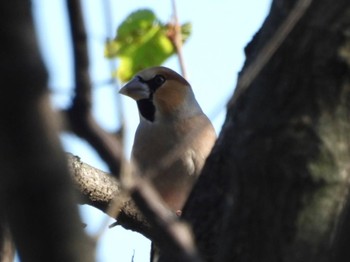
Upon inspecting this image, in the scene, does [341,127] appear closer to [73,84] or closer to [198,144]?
[73,84]

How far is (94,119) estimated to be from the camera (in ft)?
4.68

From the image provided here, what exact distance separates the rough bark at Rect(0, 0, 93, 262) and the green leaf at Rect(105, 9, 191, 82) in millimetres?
2807

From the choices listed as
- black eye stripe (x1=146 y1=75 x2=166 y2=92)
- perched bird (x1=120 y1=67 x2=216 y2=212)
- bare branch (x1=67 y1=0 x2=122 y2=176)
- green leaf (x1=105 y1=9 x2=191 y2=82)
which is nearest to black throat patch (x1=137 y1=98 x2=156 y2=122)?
perched bird (x1=120 y1=67 x2=216 y2=212)

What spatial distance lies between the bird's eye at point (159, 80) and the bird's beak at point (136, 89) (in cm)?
11

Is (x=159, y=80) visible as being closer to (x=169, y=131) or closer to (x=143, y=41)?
(x=169, y=131)

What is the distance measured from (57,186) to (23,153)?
0.25ft

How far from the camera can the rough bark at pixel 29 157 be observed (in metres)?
1.31

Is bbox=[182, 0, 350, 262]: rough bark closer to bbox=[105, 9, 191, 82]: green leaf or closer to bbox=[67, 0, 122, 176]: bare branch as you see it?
bbox=[67, 0, 122, 176]: bare branch

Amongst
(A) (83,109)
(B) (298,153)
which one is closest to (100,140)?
(A) (83,109)

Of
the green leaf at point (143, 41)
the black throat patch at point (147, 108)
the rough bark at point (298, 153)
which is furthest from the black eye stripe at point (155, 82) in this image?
the rough bark at point (298, 153)

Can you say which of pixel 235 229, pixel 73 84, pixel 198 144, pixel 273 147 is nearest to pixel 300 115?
pixel 273 147

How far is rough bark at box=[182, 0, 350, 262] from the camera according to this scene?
2051 millimetres

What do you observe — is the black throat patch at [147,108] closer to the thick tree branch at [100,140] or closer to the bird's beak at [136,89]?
the bird's beak at [136,89]

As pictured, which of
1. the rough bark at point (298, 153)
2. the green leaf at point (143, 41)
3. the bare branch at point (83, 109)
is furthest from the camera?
the green leaf at point (143, 41)
